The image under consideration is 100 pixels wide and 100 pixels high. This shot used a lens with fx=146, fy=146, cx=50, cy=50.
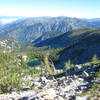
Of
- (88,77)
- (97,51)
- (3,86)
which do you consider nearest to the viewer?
(88,77)

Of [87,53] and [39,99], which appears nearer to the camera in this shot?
[39,99]

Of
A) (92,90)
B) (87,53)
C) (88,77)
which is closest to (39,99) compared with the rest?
(92,90)

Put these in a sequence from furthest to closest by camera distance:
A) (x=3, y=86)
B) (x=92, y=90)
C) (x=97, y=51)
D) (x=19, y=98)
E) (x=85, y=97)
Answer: (x=97, y=51)
(x=3, y=86)
(x=19, y=98)
(x=92, y=90)
(x=85, y=97)

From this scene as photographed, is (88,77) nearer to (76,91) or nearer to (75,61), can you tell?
(76,91)

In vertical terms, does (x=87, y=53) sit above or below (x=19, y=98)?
below

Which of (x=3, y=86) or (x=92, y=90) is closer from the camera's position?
(x=92, y=90)

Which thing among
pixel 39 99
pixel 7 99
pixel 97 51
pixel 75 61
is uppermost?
pixel 39 99

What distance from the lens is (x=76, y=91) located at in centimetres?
3678

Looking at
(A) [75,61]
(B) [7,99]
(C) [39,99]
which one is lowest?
(A) [75,61]

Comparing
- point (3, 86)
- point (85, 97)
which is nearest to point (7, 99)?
point (85, 97)

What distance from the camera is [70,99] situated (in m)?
32.2

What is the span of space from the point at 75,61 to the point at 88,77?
142637mm

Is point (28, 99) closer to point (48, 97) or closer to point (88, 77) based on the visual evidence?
point (48, 97)

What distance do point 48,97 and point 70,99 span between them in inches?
203
